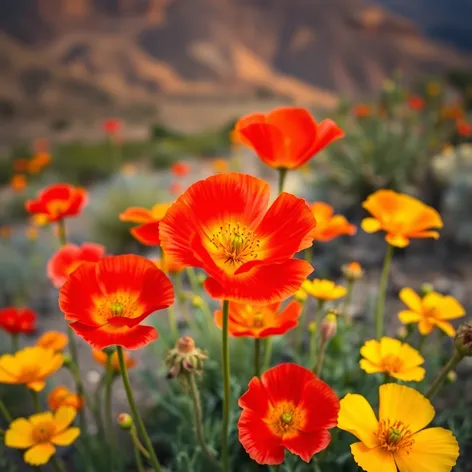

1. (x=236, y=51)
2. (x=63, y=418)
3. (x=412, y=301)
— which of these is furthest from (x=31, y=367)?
(x=236, y=51)

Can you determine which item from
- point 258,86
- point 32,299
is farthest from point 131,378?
point 258,86

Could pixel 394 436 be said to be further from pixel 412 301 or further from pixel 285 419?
pixel 412 301

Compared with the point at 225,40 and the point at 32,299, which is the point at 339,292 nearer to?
the point at 32,299

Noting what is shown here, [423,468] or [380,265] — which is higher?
[423,468]

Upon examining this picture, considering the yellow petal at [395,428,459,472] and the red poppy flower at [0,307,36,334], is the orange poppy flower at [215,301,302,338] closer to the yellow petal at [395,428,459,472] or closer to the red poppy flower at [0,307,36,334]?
the yellow petal at [395,428,459,472]

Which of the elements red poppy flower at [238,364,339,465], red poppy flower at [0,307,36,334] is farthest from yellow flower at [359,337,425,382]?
red poppy flower at [0,307,36,334]
